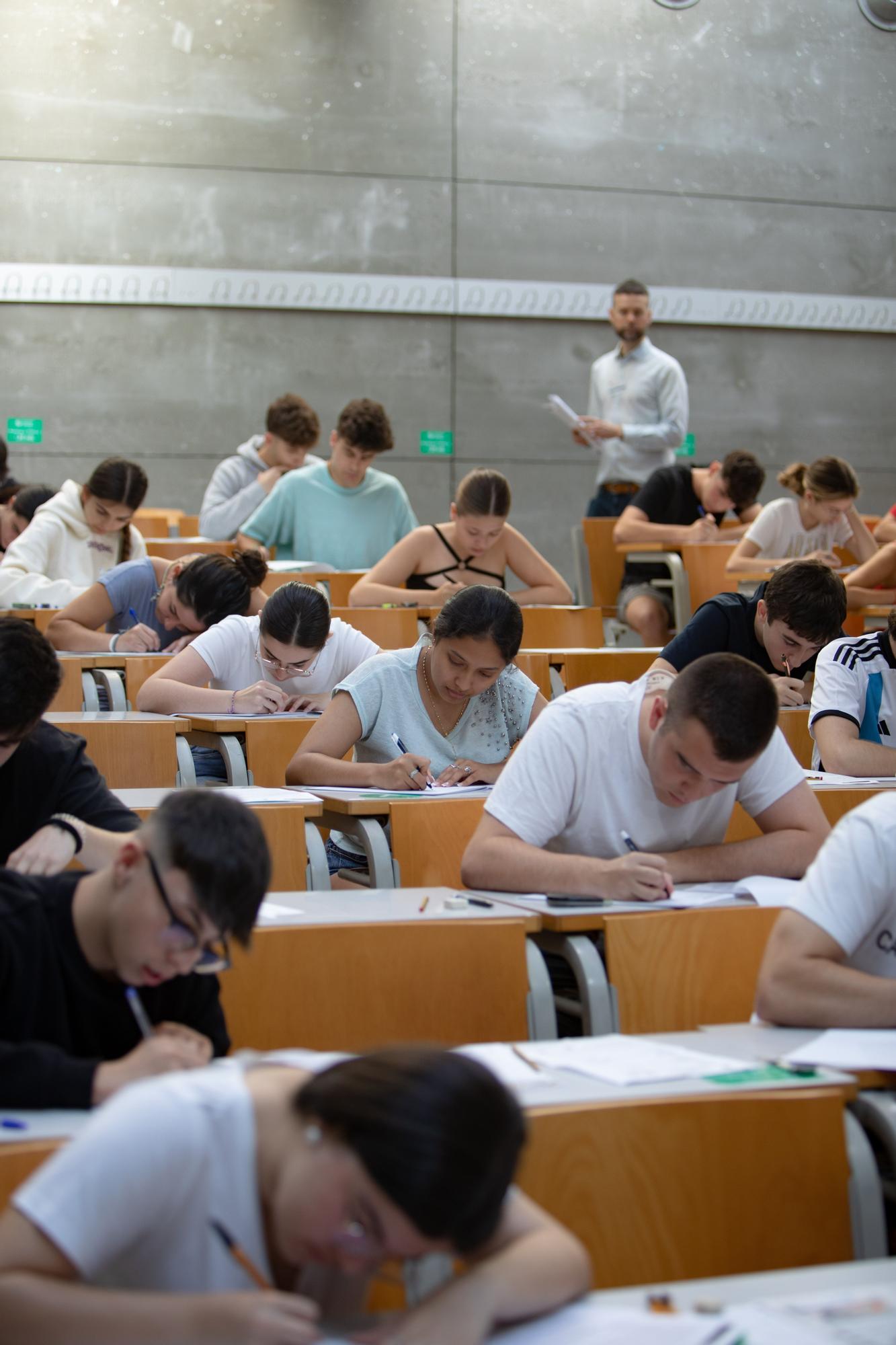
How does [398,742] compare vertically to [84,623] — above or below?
below

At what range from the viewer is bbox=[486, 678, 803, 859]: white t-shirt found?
263 centimetres

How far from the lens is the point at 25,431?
29.7ft

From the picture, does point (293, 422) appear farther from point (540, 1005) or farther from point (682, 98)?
point (540, 1005)

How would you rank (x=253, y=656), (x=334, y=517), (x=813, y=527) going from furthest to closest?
(x=813, y=527) < (x=334, y=517) < (x=253, y=656)

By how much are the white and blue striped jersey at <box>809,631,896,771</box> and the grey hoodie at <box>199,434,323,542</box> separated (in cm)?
422

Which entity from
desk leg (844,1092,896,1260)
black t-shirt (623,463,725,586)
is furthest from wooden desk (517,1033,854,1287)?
black t-shirt (623,463,725,586)

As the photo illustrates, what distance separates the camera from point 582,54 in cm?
947

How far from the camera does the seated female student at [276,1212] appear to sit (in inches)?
42.4

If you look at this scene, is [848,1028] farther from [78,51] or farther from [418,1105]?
[78,51]

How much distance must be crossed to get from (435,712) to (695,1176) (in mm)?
2015

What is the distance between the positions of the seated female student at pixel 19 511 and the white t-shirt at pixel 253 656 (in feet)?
9.43

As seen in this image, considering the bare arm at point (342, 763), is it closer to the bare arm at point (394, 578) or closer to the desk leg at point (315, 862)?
the desk leg at point (315, 862)

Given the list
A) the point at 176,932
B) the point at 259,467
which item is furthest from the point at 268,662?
the point at 259,467

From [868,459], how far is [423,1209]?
9.80 metres
